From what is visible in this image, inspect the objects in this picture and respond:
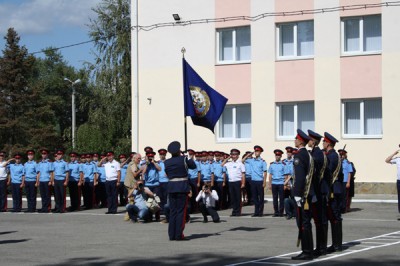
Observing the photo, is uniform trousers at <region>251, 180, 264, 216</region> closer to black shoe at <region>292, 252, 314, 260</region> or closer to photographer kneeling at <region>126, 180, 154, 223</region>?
photographer kneeling at <region>126, 180, 154, 223</region>

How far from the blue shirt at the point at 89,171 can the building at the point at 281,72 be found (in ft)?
21.7

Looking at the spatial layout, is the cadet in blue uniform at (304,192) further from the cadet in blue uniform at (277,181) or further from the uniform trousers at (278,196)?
the cadet in blue uniform at (277,181)

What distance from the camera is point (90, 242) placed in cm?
1692

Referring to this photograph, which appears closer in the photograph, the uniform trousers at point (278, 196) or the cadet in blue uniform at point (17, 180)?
the uniform trousers at point (278, 196)

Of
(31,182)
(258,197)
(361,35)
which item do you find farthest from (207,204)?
(361,35)

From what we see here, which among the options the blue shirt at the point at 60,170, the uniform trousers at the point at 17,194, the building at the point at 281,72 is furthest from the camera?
the building at the point at 281,72

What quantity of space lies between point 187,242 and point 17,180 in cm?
1242

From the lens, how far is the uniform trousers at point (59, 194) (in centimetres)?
2691

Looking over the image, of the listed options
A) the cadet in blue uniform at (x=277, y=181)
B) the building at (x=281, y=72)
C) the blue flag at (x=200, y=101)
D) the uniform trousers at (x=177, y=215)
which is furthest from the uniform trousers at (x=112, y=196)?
the uniform trousers at (x=177, y=215)

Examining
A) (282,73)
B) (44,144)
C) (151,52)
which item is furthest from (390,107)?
A: (44,144)

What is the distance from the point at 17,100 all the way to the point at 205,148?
34626 mm

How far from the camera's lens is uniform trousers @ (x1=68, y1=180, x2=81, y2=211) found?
28.0 metres

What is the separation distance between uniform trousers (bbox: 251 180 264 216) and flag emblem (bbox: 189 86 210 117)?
4.69m

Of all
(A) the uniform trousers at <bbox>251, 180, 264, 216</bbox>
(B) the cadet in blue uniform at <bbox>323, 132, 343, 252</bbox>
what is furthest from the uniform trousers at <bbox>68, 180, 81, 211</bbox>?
(B) the cadet in blue uniform at <bbox>323, 132, 343, 252</bbox>
